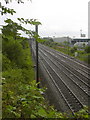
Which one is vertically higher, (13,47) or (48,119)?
(13,47)

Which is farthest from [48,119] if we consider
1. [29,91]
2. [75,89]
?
[75,89]

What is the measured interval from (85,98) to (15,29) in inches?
405

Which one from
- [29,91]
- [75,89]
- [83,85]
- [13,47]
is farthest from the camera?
[13,47]

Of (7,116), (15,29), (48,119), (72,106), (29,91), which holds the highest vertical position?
(15,29)

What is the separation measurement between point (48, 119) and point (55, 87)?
1159 centimetres

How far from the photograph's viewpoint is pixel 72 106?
1027cm

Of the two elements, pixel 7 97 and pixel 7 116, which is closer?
pixel 7 116

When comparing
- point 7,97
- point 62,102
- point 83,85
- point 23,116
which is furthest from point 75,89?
point 23,116

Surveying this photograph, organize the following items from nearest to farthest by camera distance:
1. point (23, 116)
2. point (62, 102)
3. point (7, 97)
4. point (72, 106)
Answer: point (23, 116) → point (7, 97) → point (72, 106) → point (62, 102)

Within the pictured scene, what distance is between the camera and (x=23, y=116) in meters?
3.89

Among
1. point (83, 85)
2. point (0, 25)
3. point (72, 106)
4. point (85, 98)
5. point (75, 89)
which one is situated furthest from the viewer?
point (83, 85)

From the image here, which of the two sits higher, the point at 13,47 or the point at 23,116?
the point at 13,47

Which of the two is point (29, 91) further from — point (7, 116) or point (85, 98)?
point (85, 98)

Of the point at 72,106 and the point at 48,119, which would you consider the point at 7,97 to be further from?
the point at 72,106
